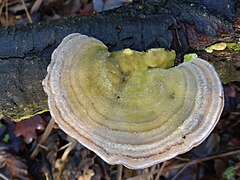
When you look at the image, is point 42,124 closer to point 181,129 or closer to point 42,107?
point 42,107

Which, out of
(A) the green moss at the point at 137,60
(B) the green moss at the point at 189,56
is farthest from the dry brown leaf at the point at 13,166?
(B) the green moss at the point at 189,56

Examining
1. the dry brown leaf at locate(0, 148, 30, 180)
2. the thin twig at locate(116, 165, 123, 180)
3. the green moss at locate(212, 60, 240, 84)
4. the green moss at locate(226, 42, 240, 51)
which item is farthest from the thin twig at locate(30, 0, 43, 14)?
the green moss at locate(226, 42, 240, 51)

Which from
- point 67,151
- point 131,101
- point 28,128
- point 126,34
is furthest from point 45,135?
point 131,101

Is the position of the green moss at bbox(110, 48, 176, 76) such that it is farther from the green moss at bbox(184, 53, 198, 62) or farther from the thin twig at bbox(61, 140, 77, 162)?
the thin twig at bbox(61, 140, 77, 162)

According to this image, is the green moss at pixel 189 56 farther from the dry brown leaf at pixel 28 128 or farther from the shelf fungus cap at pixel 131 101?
the dry brown leaf at pixel 28 128

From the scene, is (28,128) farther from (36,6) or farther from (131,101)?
(131,101)

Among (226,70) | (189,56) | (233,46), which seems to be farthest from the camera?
(226,70)

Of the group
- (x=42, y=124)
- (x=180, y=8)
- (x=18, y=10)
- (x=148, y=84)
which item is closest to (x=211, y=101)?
(x=148, y=84)
